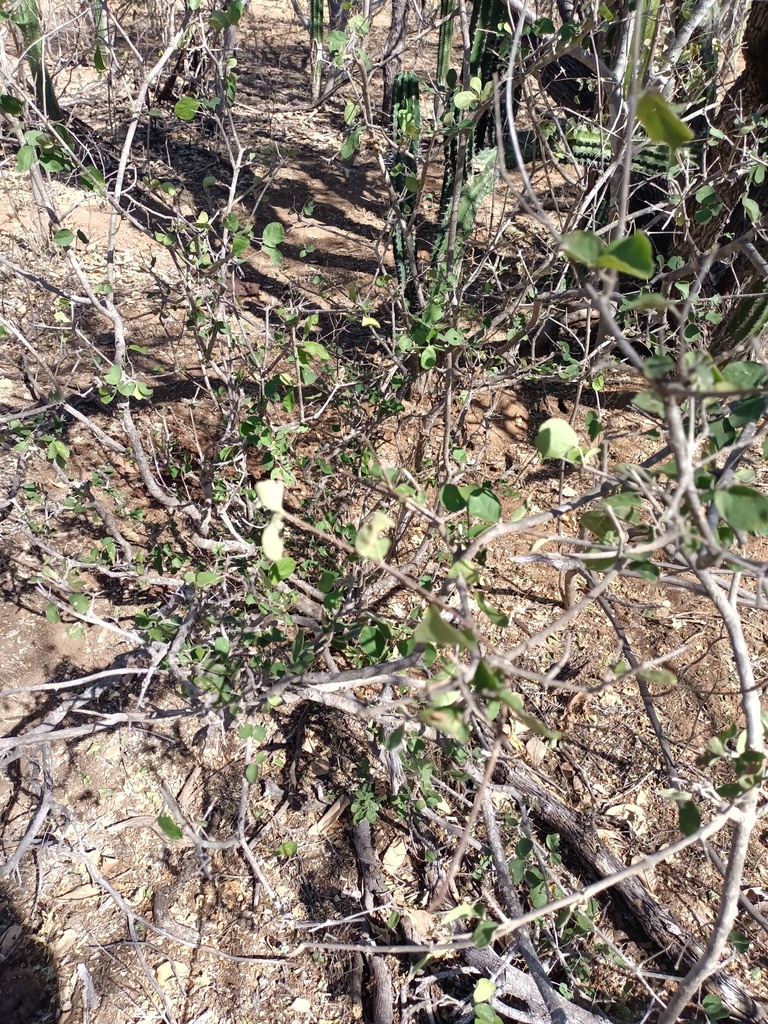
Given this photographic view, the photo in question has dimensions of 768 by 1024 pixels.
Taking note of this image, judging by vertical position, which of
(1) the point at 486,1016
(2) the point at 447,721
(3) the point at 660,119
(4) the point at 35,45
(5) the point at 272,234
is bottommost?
(1) the point at 486,1016

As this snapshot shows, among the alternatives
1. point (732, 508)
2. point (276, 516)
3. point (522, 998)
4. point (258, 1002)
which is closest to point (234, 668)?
point (276, 516)

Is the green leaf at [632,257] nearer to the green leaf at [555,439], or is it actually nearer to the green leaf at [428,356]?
the green leaf at [555,439]

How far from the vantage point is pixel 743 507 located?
0.79 metres

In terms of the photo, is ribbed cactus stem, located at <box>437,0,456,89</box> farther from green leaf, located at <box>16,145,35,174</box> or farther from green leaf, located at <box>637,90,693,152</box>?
green leaf, located at <box>637,90,693,152</box>

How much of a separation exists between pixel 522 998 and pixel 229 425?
1653mm

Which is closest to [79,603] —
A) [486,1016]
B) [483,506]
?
[483,506]

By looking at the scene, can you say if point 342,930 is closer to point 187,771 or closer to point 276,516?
point 187,771

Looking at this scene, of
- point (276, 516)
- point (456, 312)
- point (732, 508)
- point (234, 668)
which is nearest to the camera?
point (732, 508)

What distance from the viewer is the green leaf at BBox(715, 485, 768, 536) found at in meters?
0.78

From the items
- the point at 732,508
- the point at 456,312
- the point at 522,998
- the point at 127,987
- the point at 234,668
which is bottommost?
the point at 127,987

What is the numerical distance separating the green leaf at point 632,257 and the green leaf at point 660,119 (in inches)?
3.5

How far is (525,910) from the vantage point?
6.34 feet

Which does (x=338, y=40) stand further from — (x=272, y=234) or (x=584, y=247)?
(x=584, y=247)

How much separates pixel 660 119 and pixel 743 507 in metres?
0.39
